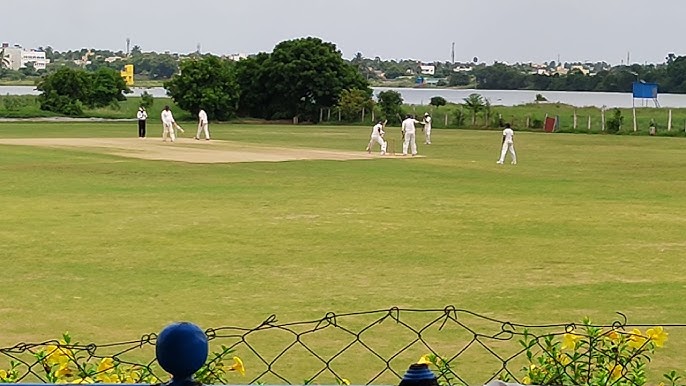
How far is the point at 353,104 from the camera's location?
238 feet

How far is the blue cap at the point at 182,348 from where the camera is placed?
7.47 ft

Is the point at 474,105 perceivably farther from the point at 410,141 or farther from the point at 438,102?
the point at 410,141

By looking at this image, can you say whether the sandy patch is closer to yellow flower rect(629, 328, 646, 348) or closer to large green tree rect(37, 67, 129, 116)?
yellow flower rect(629, 328, 646, 348)

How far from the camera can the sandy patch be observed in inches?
1395

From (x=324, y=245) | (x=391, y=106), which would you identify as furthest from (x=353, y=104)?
(x=324, y=245)

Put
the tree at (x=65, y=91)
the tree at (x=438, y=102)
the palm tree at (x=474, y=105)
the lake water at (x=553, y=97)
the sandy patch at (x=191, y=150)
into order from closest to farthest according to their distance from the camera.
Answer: the sandy patch at (x=191, y=150)
the palm tree at (x=474, y=105)
the tree at (x=65, y=91)
the tree at (x=438, y=102)
the lake water at (x=553, y=97)

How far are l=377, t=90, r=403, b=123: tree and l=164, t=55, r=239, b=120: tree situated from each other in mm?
9703

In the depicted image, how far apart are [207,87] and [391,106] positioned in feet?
39.6

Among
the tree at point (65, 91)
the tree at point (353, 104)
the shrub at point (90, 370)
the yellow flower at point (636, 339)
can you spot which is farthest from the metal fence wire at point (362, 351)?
the tree at point (65, 91)

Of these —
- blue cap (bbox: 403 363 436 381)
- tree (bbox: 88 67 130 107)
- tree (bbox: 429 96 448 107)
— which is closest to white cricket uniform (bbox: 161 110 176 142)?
tree (bbox: 88 67 130 107)

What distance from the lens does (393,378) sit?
8469mm

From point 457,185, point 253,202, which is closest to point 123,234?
point 253,202

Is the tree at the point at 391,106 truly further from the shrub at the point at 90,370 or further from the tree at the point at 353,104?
the shrub at the point at 90,370

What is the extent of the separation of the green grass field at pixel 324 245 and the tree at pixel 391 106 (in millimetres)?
42202
